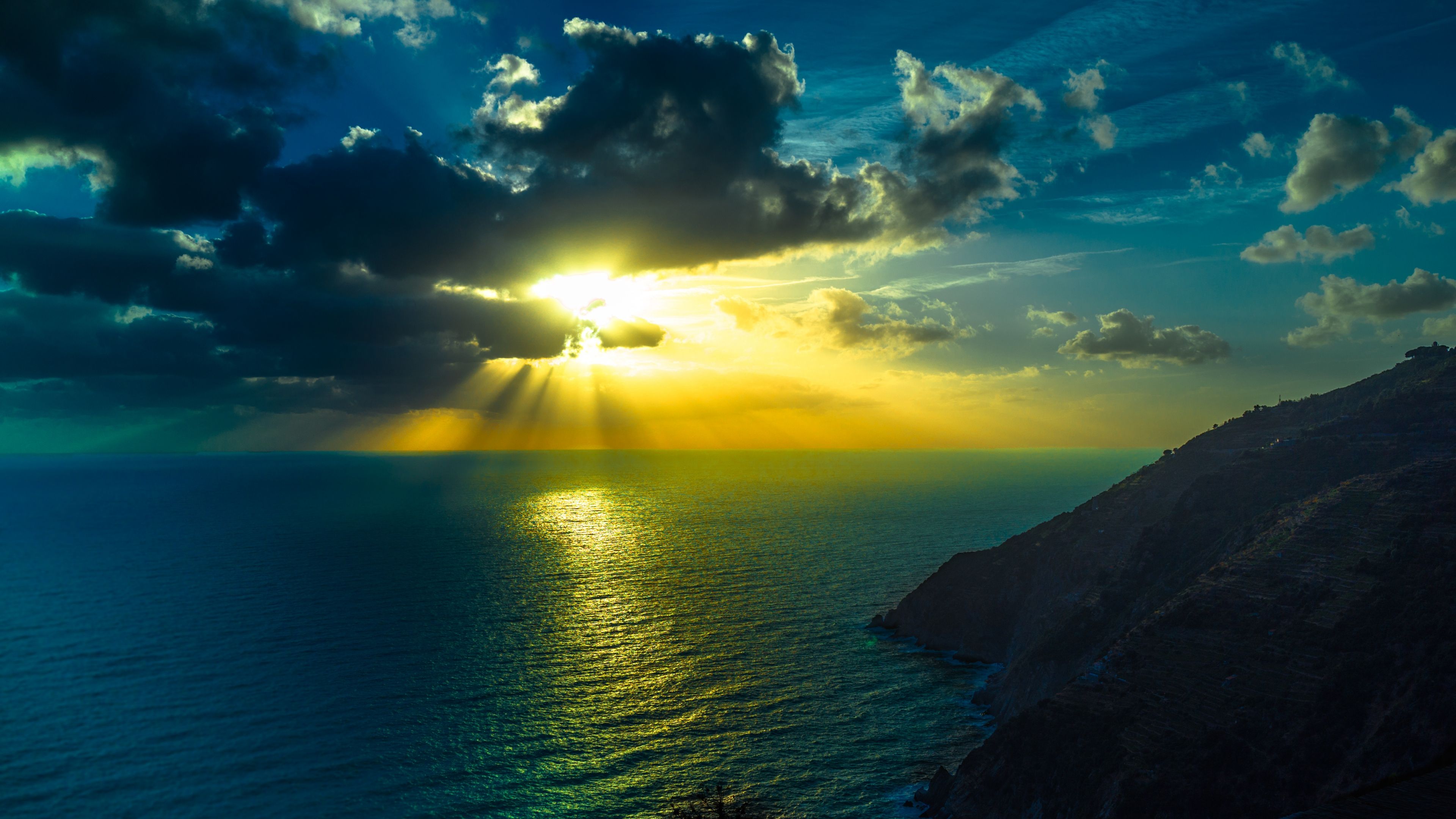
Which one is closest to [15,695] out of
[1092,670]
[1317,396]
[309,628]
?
[309,628]

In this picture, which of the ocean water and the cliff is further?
the ocean water

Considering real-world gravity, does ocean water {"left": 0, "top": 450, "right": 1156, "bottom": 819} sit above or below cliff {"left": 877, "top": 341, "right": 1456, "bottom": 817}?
below

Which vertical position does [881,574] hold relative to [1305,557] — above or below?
below

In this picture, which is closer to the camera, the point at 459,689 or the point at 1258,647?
the point at 1258,647

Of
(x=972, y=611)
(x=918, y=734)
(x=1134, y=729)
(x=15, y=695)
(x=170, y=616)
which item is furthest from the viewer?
(x=170, y=616)

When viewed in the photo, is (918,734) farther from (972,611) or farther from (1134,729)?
(972,611)

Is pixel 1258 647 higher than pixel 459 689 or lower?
higher

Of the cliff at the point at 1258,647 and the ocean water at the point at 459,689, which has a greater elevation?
the cliff at the point at 1258,647

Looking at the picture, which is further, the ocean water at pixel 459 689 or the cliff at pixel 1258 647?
the ocean water at pixel 459 689
